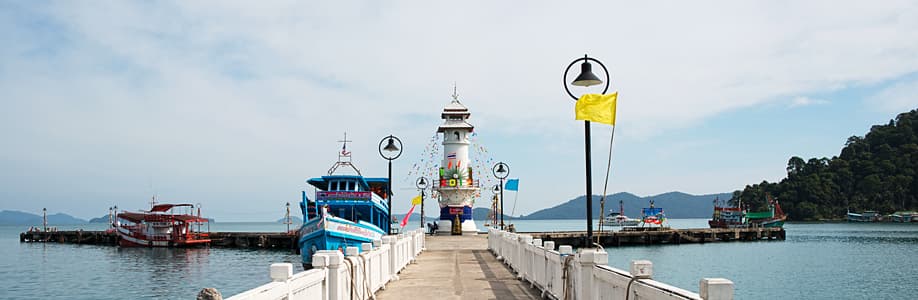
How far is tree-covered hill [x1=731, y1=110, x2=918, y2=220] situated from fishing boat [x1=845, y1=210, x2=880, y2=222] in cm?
336

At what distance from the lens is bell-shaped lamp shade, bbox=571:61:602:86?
500 inches

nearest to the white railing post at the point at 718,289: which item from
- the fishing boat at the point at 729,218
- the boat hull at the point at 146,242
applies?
the boat hull at the point at 146,242

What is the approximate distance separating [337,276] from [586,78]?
5.61 m

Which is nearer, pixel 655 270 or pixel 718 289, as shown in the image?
pixel 718 289

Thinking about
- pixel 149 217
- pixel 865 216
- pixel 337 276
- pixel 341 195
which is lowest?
pixel 865 216

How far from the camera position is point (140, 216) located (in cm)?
7231

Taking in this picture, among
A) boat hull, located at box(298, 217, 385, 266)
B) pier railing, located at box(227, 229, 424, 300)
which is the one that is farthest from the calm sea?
pier railing, located at box(227, 229, 424, 300)

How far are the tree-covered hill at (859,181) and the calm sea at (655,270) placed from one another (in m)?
89.5

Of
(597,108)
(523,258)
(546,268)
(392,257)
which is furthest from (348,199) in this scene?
(597,108)

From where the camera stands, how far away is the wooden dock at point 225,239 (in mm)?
64812

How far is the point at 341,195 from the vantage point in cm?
3669

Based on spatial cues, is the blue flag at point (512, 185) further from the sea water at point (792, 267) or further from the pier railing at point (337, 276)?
the pier railing at point (337, 276)

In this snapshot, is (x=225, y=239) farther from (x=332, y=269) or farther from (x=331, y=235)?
(x=332, y=269)

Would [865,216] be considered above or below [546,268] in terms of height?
below
